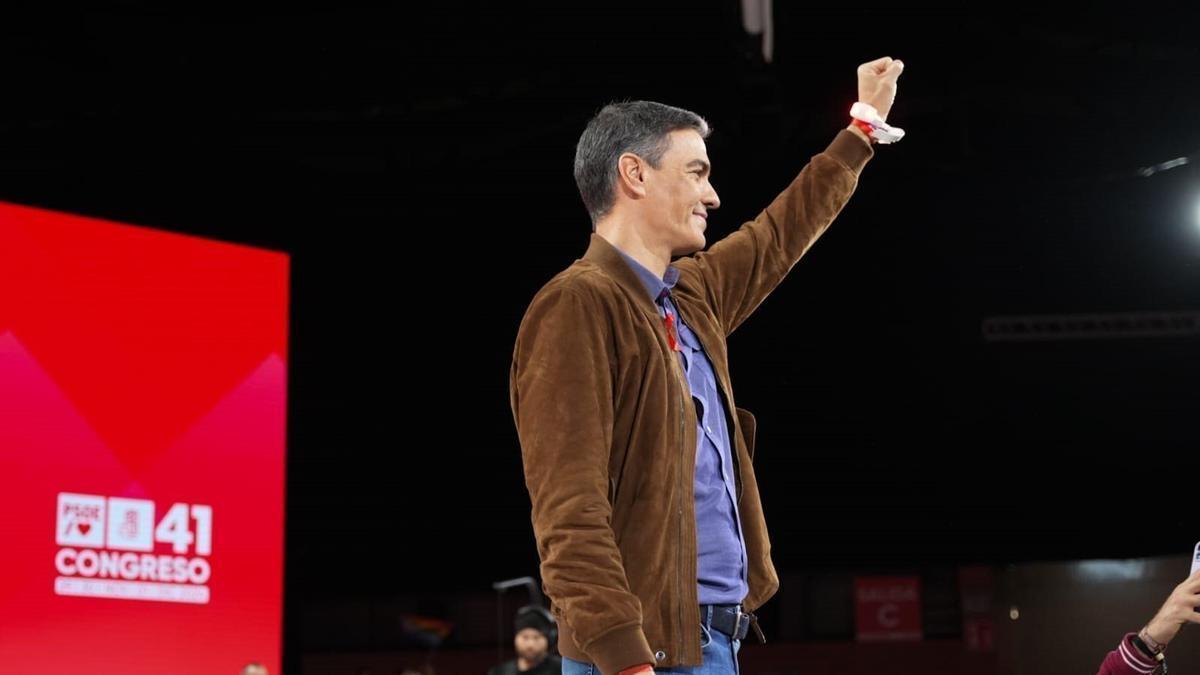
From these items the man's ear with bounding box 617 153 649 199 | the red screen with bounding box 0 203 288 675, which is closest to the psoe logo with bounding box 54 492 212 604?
the red screen with bounding box 0 203 288 675

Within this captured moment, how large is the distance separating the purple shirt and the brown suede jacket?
0.11ft

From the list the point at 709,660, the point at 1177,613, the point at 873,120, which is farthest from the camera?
the point at 1177,613

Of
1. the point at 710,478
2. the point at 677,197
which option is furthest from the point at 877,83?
the point at 710,478

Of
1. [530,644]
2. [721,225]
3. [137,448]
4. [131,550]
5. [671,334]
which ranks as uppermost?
[721,225]

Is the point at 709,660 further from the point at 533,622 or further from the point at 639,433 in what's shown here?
the point at 533,622

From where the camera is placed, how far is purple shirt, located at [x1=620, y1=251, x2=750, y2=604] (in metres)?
1.80

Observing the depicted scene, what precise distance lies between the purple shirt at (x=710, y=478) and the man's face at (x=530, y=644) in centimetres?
447

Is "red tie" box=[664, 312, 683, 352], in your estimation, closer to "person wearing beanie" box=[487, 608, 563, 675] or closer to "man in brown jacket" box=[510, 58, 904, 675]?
"man in brown jacket" box=[510, 58, 904, 675]

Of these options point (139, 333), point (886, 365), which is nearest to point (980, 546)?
point (886, 365)

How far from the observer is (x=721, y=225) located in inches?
334

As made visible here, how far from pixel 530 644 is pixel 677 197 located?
457 centimetres

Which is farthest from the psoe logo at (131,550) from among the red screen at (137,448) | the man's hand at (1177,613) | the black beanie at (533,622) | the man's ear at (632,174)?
the man's ear at (632,174)

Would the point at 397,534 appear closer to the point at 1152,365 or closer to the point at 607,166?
the point at 1152,365

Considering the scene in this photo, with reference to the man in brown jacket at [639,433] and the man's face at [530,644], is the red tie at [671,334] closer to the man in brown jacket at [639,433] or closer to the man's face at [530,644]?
the man in brown jacket at [639,433]
